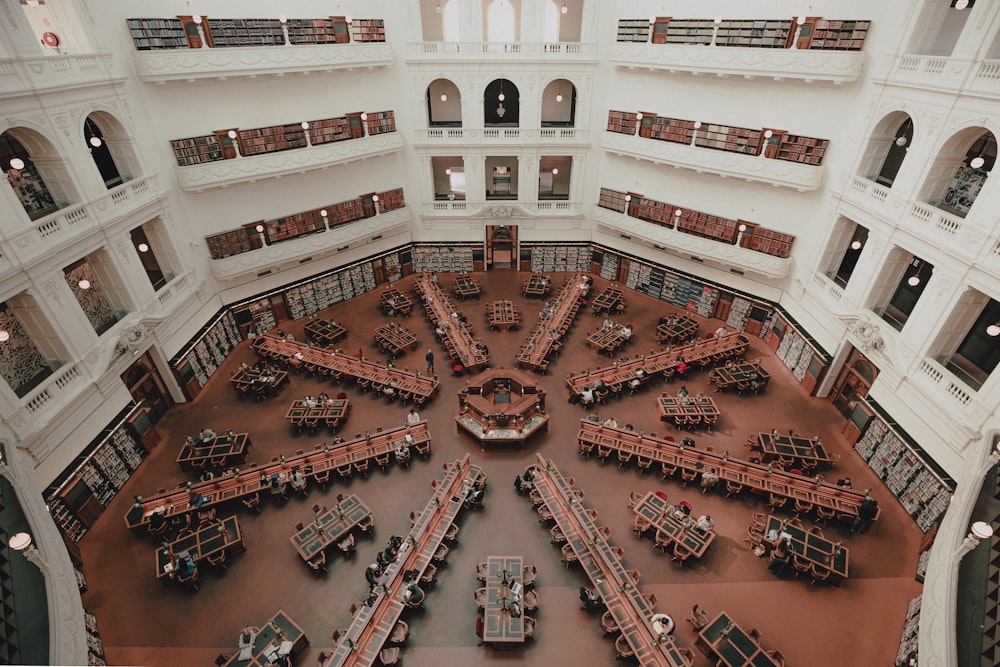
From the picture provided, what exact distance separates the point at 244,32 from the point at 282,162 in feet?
16.0

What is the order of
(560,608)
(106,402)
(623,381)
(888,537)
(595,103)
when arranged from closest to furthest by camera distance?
(560,608), (888,537), (106,402), (623,381), (595,103)

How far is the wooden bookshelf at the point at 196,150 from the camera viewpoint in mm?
19281

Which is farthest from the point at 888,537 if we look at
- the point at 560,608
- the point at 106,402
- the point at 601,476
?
the point at 106,402

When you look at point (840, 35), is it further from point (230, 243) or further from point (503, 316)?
point (230, 243)

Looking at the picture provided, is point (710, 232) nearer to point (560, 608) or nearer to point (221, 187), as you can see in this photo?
point (560, 608)

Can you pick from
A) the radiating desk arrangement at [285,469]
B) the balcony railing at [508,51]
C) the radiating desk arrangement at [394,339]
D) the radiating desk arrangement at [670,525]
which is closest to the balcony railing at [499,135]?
the balcony railing at [508,51]

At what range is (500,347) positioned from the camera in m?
23.4

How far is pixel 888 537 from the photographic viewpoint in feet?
49.1

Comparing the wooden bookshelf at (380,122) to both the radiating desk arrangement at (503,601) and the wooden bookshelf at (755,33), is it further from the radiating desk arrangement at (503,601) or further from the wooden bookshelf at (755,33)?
the radiating desk arrangement at (503,601)

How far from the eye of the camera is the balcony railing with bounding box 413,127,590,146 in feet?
82.6

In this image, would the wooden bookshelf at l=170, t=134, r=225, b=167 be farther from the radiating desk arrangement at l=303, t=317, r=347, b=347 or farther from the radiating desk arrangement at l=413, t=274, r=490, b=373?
the radiating desk arrangement at l=413, t=274, r=490, b=373

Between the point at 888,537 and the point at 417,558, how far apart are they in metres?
14.2

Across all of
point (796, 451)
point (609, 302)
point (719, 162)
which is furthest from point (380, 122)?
point (796, 451)

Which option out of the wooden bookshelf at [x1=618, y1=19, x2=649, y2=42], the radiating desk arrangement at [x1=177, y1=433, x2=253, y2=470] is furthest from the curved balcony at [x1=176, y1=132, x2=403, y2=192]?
the wooden bookshelf at [x1=618, y1=19, x2=649, y2=42]
